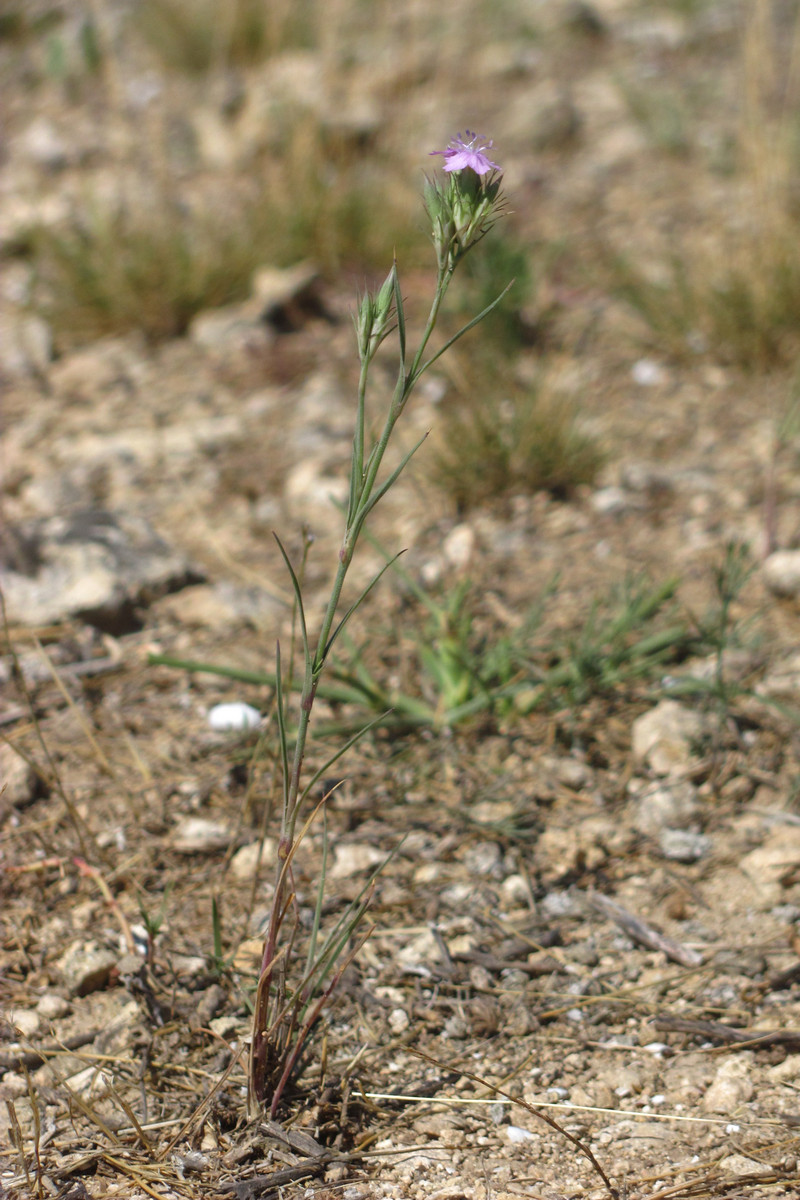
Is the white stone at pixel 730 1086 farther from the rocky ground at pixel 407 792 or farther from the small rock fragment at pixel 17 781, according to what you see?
the small rock fragment at pixel 17 781

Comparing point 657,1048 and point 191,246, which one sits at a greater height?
point 191,246

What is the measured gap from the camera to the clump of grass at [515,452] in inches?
96.3

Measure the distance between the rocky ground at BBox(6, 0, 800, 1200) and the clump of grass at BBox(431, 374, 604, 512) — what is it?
0.05 meters

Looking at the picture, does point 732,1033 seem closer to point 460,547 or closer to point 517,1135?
point 517,1135

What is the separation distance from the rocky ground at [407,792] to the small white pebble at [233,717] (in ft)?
0.06

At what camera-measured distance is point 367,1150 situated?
1.24m

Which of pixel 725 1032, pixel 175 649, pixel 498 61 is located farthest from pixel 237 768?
pixel 498 61

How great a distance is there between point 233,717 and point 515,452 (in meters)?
1.03

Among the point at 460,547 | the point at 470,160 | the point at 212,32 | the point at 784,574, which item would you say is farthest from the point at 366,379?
the point at 212,32

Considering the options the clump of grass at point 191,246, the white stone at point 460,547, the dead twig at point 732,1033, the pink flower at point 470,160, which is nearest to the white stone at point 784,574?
the white stone at point 460,547

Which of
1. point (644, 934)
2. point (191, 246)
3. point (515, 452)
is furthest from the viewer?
point (191, 246)

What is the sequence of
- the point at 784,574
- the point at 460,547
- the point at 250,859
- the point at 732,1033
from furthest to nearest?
the point at 460,547
the point at 784,574
the point at 250,859
the point at 732,1033

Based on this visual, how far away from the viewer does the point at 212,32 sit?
181 inches

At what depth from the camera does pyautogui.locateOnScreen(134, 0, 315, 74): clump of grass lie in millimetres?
4598
